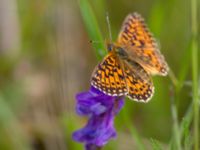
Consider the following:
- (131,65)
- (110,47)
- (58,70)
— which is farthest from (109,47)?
(58,70)

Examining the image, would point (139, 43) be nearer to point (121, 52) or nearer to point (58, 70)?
point (121, 52)

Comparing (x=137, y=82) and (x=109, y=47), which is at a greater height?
(x=109, y=47)

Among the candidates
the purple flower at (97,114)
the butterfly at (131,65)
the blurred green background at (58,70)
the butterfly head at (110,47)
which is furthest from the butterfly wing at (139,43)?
the blurred green background at (58,70)

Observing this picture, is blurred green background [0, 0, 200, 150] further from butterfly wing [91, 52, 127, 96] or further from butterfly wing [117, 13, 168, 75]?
butterfly wing [91, 52, 127, 96]

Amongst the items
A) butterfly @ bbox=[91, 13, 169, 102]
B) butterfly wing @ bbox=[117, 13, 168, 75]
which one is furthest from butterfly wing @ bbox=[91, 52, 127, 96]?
butterfly wing @ bbox=[117, 13, 168, 75]

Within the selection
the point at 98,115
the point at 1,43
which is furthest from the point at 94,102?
the point at 1,43

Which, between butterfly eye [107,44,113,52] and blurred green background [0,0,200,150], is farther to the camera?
blurred green background [0,0,200,150]

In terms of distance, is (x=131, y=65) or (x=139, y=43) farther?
(x=139, y=43)
